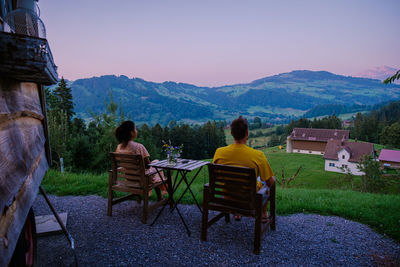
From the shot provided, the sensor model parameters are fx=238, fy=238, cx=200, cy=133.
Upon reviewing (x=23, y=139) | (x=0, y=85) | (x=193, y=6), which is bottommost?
(x=23, y=139)

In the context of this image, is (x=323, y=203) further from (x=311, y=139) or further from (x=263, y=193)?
(x=311, y=139)

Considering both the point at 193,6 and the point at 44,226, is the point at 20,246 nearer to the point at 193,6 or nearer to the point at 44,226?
the point at 44,226

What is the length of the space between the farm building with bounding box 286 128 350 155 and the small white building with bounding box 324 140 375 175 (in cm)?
1448

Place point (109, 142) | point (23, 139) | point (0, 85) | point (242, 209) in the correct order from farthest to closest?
point (109, 142)
point (242, 209)
point (23, 139)
point (0, 85)

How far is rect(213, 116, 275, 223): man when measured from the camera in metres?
3.70

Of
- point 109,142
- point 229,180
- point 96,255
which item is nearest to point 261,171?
point 229,180

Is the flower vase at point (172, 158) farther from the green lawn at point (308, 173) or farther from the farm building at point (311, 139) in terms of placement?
the farm building at point (311, 139)

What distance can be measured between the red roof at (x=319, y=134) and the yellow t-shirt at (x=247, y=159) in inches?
2530

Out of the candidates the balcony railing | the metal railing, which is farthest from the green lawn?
the balcony railing

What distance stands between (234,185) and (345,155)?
4817 centimetres

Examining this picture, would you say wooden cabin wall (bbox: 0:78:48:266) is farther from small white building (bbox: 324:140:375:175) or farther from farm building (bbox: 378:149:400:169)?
farm building (bbox: 378:149:400:169)

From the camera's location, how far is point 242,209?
3.58 metres

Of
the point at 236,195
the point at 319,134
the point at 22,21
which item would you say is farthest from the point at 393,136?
the point at 22,21

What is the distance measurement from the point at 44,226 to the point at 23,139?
324 cm
